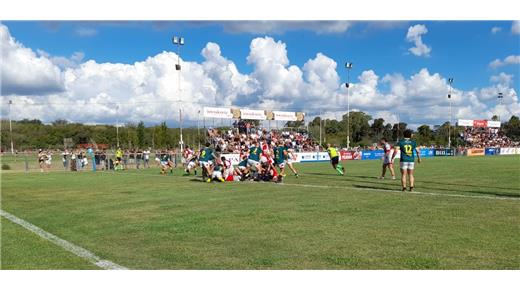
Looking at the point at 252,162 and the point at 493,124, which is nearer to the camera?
the point at 252,162

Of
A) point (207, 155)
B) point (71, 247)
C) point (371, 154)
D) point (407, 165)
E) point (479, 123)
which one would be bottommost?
point (371, 154)

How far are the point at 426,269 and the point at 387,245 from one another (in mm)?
1404

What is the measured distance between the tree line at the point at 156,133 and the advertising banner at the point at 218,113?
1077 inches

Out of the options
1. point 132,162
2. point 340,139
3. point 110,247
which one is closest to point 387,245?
point 110,247

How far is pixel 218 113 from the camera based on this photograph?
157ft

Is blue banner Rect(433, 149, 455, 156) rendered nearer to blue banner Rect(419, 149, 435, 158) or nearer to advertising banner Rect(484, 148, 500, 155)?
blue banner Rect(419, 149, 435, 158)

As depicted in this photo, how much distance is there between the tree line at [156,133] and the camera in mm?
79062

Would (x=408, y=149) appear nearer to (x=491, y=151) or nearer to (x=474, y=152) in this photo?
(x=474, y=152)

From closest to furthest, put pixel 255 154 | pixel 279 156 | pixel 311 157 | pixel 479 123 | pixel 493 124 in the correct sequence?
pixel 255 154 < pixel 279 156 < pixel 311 157 < pixel 479 123 < pixel 493 124

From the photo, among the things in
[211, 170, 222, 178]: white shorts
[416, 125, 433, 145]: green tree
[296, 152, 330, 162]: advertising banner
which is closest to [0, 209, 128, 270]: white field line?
[211, 170, 222, 178]: white shorts

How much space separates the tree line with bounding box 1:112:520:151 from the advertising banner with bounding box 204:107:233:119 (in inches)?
1077

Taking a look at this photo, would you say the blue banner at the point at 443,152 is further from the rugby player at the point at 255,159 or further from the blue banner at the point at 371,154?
the rugby player at the point at 255,159

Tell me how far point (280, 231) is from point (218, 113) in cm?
3964

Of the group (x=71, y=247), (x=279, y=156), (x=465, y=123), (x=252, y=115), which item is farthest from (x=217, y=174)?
(x=465, y=123)
